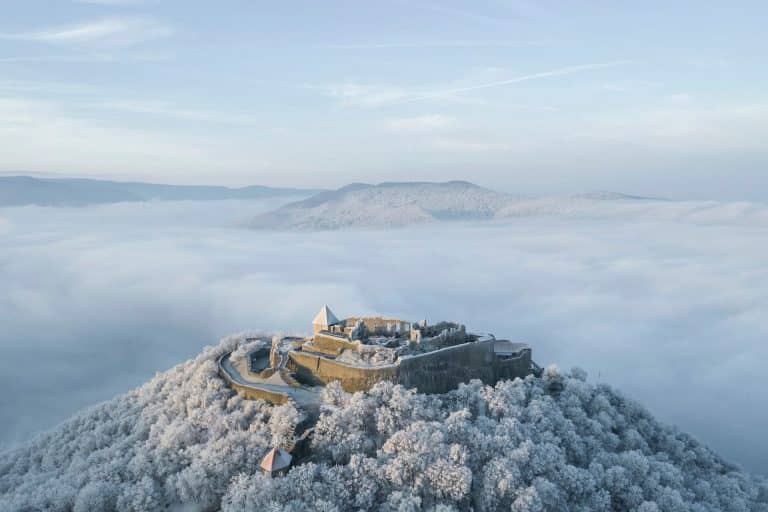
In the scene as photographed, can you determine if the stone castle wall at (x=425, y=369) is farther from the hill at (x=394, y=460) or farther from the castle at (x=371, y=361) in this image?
the hill at (x=394, y=460)

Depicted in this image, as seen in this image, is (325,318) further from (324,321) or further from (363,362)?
(363,362)

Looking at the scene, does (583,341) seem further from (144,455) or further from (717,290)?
(144,455)

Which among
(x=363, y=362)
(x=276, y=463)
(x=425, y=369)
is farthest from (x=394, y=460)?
(x=363, y=362)

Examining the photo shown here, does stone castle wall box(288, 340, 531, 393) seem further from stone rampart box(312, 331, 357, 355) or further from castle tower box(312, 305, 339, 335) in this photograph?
castle tower box(312, 305, 339, 335)

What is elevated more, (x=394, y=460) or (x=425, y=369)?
(x=425, y=369)

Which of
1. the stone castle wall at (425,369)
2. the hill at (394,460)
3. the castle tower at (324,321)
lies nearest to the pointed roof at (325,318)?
the castle tower at (324,321)
